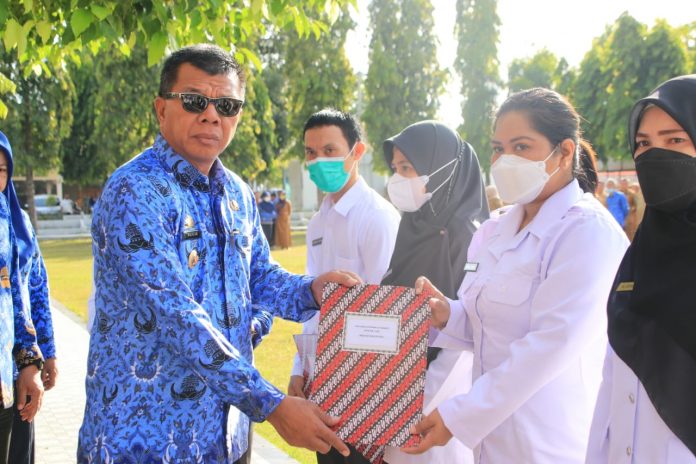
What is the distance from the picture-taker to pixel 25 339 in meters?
4.02

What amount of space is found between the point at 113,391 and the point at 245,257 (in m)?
0.67

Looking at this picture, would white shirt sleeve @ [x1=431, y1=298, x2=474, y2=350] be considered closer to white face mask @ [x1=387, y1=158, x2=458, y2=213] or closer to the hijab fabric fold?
white face mask @ [x1=387, y1=158, x2=458, y2=213]

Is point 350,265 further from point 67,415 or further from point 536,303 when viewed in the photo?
point 67,415

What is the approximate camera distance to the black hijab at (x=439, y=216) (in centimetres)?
356

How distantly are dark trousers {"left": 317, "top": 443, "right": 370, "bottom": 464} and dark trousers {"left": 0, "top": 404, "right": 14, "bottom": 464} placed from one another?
5.24 feet

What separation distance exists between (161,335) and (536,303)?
1303 millimetres

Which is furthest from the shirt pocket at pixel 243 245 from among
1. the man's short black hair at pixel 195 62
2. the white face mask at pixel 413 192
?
the white face mask at pixel 413 192

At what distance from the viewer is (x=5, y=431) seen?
149 inches

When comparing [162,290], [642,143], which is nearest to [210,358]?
[162,290]

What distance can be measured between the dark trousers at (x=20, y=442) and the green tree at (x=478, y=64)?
42331 mm

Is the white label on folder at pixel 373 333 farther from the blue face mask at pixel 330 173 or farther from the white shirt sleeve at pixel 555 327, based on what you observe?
the blue face mask at pixel 330 173

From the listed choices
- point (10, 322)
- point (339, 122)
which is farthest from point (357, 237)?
point (10, 322)

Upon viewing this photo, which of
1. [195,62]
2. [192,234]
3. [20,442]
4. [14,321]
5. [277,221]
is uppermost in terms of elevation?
[195,62]

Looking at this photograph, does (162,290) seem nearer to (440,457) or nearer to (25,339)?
(440,457)
